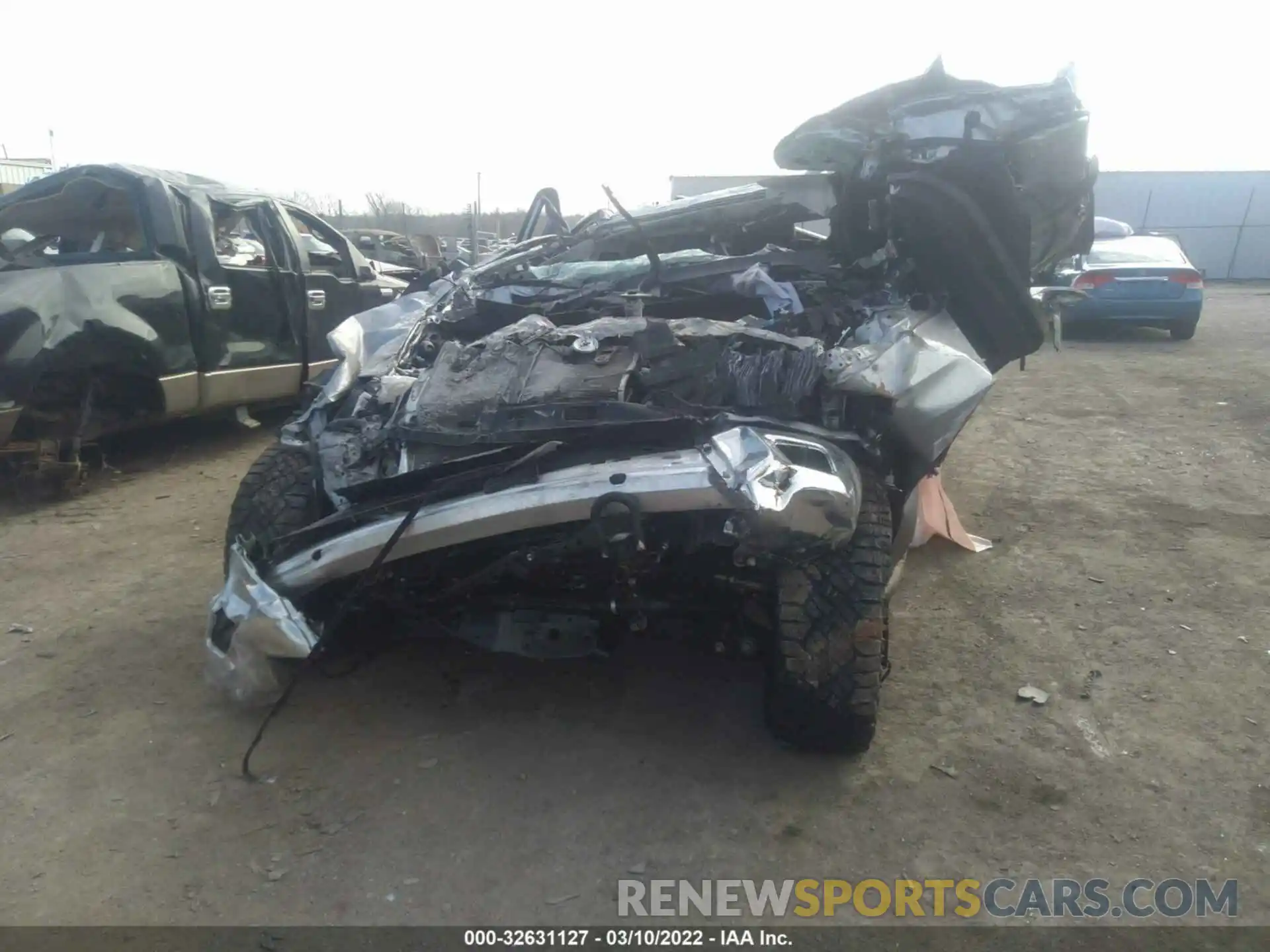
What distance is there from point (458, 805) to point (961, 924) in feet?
4.53

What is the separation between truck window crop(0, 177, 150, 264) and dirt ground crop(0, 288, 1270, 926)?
6.71 ft

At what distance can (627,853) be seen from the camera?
247cm

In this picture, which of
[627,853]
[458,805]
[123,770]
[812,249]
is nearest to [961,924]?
[627,853]

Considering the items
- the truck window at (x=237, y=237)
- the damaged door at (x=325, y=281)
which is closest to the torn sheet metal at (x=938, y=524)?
the damaged door at (x=325, y=281)

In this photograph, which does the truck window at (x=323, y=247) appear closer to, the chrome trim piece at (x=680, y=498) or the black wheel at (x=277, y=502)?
the black wheel at (x=277, y=502)

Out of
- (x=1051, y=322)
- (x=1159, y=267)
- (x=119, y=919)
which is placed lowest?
(x=1159, y=267)

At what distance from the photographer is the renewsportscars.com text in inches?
89.6

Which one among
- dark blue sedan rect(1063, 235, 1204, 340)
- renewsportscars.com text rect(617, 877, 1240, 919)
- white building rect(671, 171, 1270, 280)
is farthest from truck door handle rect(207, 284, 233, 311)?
white building rect(671, 171, 1270, 280)

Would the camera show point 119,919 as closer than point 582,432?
Yes

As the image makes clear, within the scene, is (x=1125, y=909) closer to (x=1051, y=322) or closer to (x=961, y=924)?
(x=961, y=924)

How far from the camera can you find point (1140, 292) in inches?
448

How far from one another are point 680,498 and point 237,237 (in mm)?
5634

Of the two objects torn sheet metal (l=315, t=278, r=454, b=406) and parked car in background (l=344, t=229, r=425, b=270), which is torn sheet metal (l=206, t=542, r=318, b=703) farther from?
parked car in background (l=344, t=229, r=425, b=270)

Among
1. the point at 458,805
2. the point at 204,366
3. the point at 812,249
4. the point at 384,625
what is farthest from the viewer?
the point at 204,366
